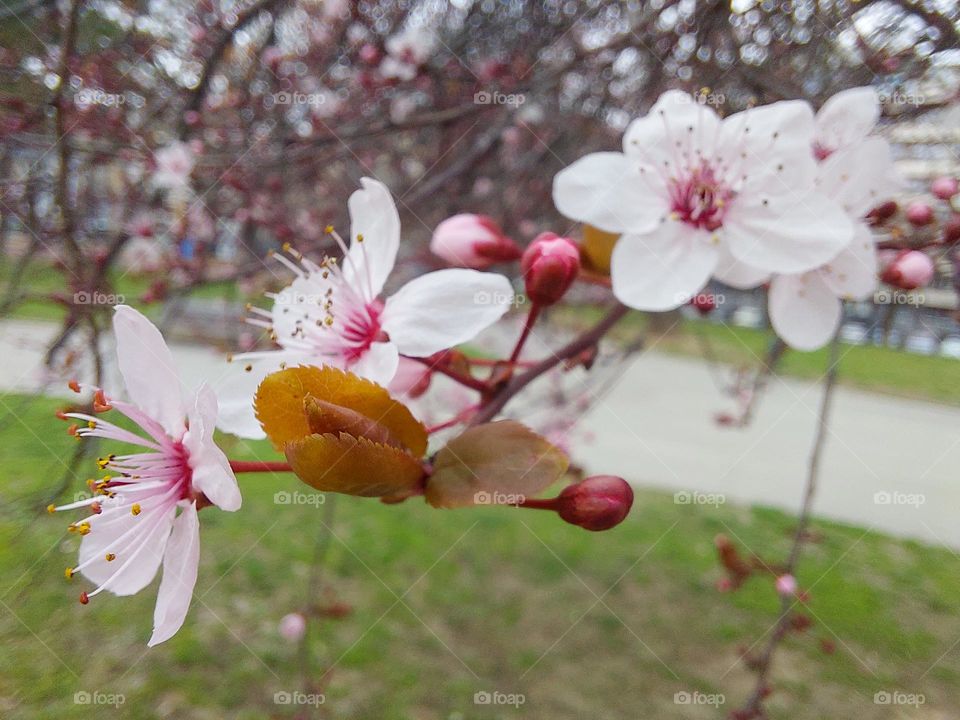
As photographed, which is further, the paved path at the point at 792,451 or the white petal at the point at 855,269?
the paved path at the point at 792,451

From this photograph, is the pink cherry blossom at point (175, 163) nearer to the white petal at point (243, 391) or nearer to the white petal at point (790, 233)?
the white petal at point (243, 391)

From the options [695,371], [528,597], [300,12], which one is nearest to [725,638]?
[528,597]

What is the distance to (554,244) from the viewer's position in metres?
0.59

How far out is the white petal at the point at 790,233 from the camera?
625mm

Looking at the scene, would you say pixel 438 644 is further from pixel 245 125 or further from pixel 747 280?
pixel 747 280

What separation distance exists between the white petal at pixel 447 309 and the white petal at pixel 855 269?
0.41 meters

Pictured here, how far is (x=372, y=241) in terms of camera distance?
2.02ft

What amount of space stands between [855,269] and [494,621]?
2.11m

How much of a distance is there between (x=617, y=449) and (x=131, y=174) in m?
3.16

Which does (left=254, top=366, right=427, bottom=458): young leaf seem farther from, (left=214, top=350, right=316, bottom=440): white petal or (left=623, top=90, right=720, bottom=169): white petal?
(left=623, top=90, right=720, bottom=169): white petal
